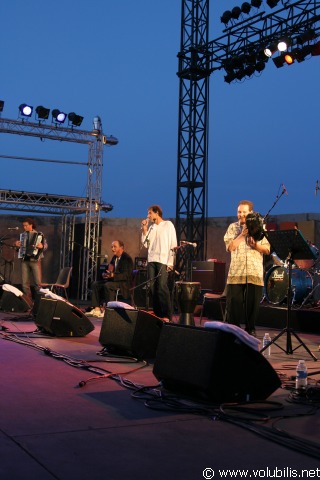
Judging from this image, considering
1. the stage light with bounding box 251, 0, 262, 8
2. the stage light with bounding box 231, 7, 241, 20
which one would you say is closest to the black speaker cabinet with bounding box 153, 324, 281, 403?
the stage light with bounding box 251, 0, 262, 8

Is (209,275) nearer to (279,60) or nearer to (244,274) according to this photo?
(279,60)

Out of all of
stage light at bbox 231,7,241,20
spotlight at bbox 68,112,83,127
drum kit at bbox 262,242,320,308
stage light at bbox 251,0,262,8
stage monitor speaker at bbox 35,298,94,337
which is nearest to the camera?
stage monitor speaker at bbox 35,298,94,337

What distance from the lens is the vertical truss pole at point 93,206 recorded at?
537 inches

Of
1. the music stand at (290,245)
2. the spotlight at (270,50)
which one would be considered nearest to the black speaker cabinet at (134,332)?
the music stand at (290,245)

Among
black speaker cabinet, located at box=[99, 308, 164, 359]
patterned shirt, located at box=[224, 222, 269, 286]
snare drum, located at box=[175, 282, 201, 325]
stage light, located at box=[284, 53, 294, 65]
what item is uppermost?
stage light, located at box=[284, 53, 294, 65]

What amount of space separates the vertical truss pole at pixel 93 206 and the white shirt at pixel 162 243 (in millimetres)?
6217

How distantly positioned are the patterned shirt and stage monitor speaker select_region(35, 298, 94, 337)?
75.0 inches

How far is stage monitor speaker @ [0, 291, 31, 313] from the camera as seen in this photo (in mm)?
9961

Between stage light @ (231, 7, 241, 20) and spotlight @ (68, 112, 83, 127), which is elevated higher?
stage light @ (231, 7, 241, 20)

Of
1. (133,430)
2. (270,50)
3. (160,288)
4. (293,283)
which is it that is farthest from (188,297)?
(270,50)

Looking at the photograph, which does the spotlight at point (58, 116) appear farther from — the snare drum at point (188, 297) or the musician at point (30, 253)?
the snare drum at point (188, 297)

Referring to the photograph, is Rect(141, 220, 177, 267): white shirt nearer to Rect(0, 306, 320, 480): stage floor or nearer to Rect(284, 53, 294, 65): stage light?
Rect(0, 306, 320, 480): stage floor

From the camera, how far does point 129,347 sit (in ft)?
17.0

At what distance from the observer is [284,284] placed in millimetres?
9914
